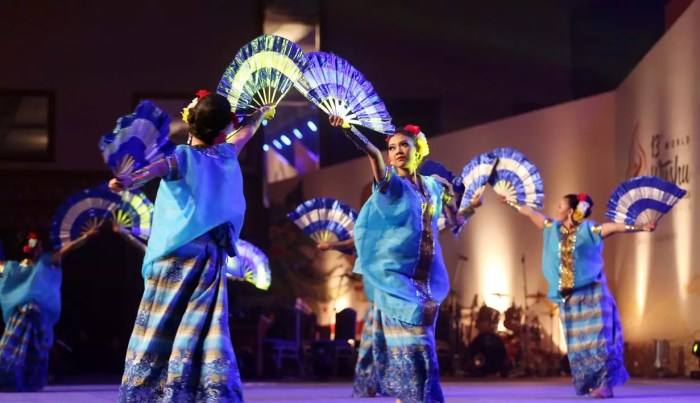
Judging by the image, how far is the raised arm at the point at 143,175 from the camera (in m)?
4.06

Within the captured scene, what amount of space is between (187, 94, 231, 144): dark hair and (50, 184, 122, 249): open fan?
5.24 m

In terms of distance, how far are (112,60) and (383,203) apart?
9497 millimetres

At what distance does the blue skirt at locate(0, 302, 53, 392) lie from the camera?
937cm

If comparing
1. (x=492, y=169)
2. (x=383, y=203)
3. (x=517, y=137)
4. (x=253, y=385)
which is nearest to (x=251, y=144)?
(x=517, y=137)

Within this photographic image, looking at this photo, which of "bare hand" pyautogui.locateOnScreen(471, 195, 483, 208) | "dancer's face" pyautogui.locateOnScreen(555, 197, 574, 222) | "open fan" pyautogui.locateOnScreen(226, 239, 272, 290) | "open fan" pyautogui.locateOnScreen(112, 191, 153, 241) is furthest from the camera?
"open fan" pyautogui.locateOnScreen(112, 191, 153, 241)

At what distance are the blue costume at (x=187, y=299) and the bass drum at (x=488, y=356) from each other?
8240mm

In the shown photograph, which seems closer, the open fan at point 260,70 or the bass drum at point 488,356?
the open fan at point 260,70

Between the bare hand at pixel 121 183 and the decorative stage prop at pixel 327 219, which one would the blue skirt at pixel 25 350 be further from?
the bare hand at pixel 121 183

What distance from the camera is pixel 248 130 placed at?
467cm

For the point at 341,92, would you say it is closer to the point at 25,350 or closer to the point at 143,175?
the point at 143,175

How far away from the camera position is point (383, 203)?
5316 millimetres

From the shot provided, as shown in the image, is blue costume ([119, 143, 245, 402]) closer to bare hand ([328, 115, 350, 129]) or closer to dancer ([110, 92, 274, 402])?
dancer ([110, 92, 274, 402])

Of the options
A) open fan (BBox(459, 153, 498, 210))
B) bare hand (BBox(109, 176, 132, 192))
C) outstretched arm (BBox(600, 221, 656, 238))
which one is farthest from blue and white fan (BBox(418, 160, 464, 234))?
bare hand (BBox(109, 176, 132, 192))

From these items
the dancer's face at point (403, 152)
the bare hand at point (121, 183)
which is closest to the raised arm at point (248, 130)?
the bare hand at point (121, 183)
